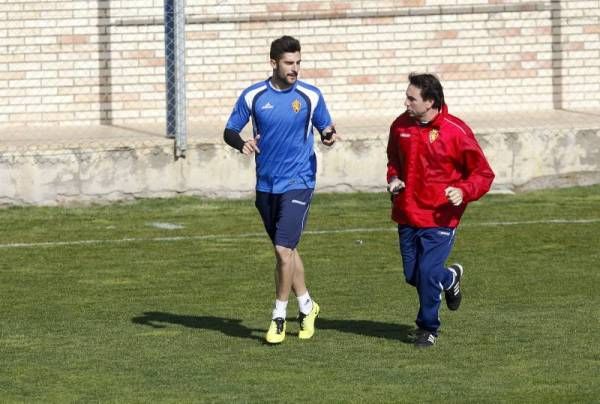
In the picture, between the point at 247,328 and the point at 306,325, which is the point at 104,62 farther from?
the point at 306,325

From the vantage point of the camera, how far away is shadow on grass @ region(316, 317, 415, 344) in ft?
33.8

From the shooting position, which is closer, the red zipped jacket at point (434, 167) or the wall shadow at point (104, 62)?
the red zipped jacket at point (434, 167)

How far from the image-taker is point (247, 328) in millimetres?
10711

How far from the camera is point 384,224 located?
51.4ft

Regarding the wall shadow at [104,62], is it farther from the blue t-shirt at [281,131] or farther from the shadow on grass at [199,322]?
the blue t-shirt at [281,131]

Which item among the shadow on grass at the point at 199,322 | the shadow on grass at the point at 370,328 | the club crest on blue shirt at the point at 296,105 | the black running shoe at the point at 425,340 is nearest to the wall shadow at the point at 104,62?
the shadow on grass at the point at 199,322

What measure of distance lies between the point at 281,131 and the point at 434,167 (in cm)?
102

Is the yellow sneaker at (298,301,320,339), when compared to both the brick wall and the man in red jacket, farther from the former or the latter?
the brick wall

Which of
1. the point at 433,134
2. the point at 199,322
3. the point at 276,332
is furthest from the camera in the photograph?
the point at 199,322

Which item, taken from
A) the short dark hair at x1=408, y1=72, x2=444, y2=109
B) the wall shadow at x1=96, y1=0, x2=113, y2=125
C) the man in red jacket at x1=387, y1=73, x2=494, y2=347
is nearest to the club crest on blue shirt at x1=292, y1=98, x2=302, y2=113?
the man in red jacket at x1=387, y1=73, x2=494, y2=347

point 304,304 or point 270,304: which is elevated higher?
point 304,304

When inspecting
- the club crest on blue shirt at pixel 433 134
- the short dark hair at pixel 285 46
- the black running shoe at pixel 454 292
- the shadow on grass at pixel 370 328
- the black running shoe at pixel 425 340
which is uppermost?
the short dark hair at pixel 285 46

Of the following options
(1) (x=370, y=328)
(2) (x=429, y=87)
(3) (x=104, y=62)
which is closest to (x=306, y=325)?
(1) (x=370, y=328)

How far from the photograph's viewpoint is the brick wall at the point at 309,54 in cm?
1947
